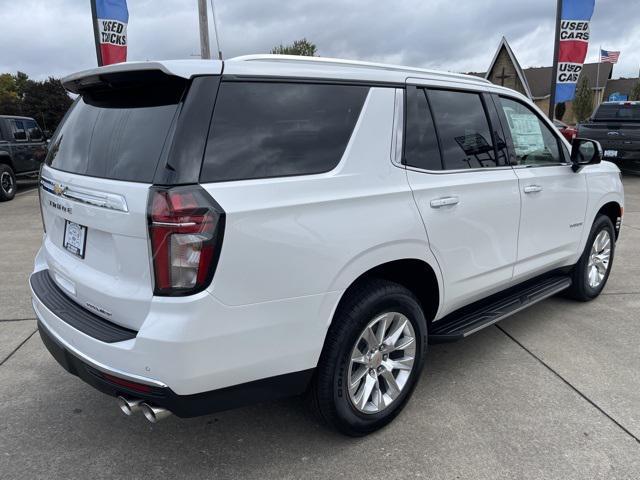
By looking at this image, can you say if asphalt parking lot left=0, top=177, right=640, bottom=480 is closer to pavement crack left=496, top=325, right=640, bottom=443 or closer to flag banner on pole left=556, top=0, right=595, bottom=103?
pavement crack left=496, top=325, right=640, bottom=443

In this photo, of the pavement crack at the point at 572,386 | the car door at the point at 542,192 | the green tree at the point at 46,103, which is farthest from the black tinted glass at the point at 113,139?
the green tree at the point at 46,103

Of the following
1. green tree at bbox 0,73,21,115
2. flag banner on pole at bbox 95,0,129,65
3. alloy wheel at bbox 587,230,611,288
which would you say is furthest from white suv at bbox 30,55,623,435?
green tree at bbox 0,73,21,115

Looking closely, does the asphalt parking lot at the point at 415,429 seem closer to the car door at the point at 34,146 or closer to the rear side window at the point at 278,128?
the rear side window at the point at 278,128

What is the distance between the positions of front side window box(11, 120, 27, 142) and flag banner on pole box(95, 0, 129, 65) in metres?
4.58

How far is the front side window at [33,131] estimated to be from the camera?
13.0m

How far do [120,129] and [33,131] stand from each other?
12939 millimetres

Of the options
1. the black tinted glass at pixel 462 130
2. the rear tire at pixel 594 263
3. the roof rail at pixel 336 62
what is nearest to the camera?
the roof rail at pixel 336 62

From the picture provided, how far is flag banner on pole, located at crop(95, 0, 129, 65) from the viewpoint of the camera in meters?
9.11

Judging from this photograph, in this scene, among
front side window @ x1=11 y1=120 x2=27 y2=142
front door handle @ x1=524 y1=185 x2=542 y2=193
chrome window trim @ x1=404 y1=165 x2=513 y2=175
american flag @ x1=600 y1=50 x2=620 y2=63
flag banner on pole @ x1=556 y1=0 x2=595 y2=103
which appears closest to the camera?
chrome window trim @ x1=404 y1=165 x2=513 y2=175

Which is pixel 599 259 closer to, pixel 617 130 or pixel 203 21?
pixel 617 130

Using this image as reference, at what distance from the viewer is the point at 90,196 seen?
7.27 feet

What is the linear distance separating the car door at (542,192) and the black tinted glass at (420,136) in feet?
2.79

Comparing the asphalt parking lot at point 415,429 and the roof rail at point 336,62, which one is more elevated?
the roof rail at point 336,62

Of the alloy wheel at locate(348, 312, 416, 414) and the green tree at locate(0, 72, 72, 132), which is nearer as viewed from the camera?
the alloy wheel at locate(348, 312, 416, 414)
